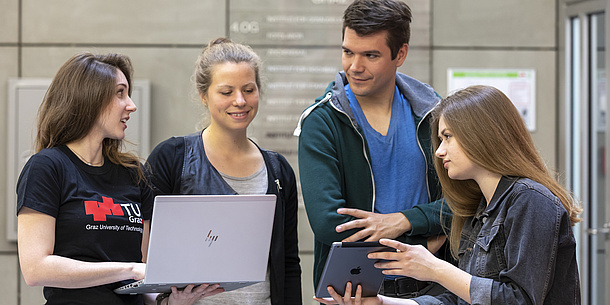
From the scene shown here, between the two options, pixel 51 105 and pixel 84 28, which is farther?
pixel 84 28

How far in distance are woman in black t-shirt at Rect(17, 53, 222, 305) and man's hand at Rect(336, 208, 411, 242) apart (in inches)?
19.0

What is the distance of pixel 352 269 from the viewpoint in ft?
6.43

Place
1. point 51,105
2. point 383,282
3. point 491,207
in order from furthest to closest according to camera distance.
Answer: point 383,282 < point 51,105 < point 491,207

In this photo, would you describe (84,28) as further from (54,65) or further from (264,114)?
(264,114)

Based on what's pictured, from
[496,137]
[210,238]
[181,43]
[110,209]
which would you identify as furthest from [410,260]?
[181,43]

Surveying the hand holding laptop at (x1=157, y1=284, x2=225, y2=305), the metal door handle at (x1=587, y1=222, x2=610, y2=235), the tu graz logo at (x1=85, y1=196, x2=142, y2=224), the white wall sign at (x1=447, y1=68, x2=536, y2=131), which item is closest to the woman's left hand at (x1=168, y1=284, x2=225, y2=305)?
the hand holding laptop at (x1=157, y1=284, x2=225, y2=305)

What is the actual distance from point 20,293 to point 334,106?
305cm

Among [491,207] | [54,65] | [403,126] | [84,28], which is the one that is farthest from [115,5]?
[491,207]

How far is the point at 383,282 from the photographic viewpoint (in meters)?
2.21

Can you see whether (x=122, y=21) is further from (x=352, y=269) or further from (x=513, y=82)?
(x=352, y=269)

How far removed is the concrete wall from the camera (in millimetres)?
4285

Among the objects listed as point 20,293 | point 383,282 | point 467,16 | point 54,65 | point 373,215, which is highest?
point 467,16

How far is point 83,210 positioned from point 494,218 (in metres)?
1.24

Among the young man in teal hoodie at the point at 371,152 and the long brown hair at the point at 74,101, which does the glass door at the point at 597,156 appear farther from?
the long brown hair at the point at 74,101
